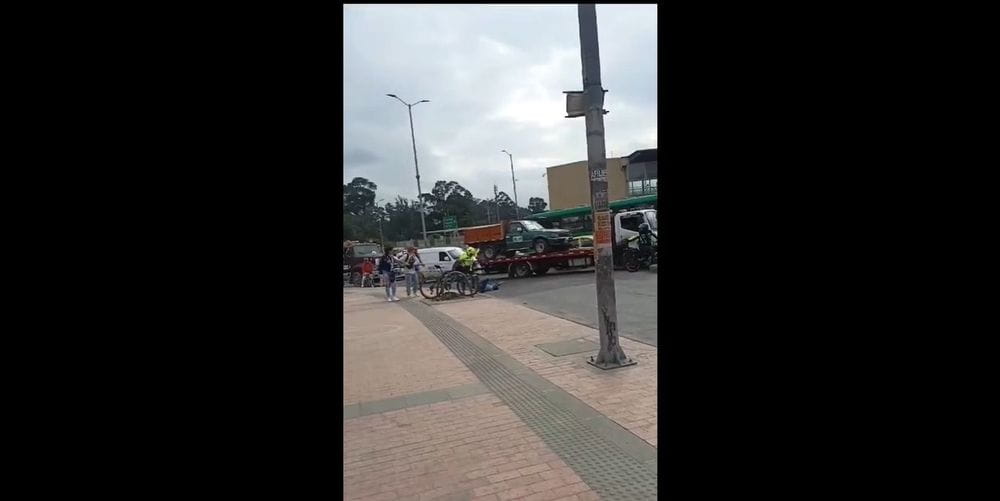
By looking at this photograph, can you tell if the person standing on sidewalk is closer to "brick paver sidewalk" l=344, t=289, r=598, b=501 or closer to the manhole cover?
"brick paver sidewalk" l=344, t=289, r=598, b=501

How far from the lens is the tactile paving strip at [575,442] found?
264 cm

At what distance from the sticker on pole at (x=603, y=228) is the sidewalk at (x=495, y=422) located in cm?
141

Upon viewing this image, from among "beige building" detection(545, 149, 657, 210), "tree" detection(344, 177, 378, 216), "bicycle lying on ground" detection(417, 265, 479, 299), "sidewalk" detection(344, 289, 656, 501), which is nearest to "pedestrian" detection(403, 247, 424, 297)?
"bicycle lying on ground" detection(417, 265, 479, 299)

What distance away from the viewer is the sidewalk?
108 inches

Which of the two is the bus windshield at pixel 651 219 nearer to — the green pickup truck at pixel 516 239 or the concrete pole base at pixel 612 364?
the green pickup truck at pixel 516 239

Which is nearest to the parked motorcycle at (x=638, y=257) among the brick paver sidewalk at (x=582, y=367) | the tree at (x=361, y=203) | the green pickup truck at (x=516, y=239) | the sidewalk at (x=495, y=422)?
the green pickup truck at (x=516, y=239)

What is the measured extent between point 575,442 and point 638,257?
12.0 meters

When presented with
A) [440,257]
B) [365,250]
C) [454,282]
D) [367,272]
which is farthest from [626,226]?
[365,250]

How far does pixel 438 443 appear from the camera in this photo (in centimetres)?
336
